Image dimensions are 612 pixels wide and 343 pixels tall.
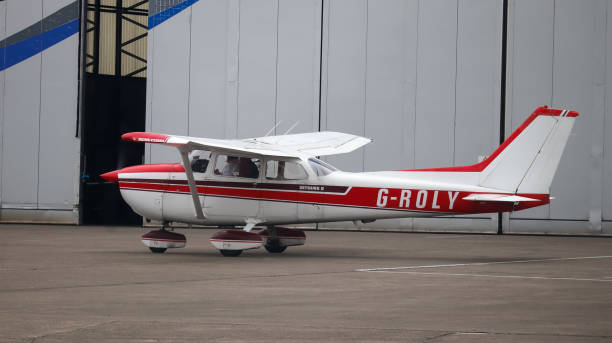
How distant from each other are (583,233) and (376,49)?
7568mm

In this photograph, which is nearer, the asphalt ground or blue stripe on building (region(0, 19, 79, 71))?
the asphalt ground

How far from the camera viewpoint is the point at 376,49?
23.9 meters

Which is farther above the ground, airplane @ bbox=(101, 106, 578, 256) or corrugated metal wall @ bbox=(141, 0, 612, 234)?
corrugated metal wall @ bbox=(141, 0, 612, 234)

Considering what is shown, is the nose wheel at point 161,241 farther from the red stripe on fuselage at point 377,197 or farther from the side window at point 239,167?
the side window at point 239,167

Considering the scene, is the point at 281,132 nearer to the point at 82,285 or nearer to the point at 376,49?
the point at 376,49

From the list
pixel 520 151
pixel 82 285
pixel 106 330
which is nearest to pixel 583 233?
pixel 520 151

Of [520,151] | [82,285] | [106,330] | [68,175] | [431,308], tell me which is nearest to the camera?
[106,330]

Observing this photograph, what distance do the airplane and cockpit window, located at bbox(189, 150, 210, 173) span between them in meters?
0.02

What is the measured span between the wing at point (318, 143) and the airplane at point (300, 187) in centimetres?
24

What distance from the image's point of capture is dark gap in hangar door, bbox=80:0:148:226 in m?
29.1

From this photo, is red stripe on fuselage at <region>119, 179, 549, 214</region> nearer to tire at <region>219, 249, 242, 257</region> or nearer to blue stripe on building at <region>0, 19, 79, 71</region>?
tire at <region>219, 249, 242, 257</region>

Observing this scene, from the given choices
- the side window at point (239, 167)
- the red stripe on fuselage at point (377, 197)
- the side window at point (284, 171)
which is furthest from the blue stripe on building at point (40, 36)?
the side window at point (284, 171)

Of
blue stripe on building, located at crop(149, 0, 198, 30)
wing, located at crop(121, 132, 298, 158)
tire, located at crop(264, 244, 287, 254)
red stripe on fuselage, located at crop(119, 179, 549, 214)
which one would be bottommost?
tire, located at crop(264, 244, 287, 254)

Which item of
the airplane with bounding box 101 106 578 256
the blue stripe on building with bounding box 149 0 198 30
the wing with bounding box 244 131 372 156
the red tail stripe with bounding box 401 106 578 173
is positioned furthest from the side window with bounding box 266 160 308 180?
the blue stripe on building with bounding box 149 0 198 30
